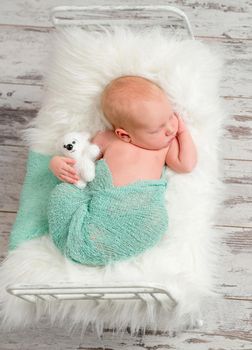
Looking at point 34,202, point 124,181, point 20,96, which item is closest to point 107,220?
point 124,181

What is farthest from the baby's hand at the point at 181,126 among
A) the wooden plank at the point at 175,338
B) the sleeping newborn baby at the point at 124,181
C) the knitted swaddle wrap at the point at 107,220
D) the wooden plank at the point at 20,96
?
the wooden plank at the point at 20,96

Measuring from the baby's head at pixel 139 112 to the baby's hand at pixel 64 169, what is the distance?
4.9 inches

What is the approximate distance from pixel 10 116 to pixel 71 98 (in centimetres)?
39

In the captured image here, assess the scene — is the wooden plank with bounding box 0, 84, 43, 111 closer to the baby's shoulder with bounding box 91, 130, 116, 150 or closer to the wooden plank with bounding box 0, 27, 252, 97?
the wooden plank with bounding box 0, 27, 252, 97

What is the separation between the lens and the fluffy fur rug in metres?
1.02

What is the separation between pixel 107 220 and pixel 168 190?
0.51 feet

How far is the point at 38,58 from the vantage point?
5.26 feet

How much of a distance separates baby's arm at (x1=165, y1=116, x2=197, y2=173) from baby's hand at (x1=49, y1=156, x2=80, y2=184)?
203mm

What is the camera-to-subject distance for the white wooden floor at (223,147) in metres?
1.28

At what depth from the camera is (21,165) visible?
148 cm

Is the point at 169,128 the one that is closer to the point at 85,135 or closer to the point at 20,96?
the point at 85,135

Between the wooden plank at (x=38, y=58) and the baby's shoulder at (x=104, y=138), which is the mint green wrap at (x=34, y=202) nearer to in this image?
the baby's shoulder at (x=104, y=138)

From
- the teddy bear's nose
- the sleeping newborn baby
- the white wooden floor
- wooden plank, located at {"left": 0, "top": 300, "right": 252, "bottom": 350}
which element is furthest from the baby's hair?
wooden plank, located at {"left": 0, "top": 300, "right": 252, "bottom": 350}

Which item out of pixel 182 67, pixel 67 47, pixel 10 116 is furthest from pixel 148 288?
pixel 10 116
